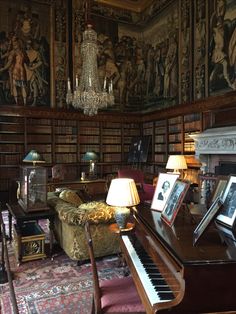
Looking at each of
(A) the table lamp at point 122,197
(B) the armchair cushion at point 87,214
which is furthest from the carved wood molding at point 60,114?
(A) the table lamp at point 122,197

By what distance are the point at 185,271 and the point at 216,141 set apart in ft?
16.4

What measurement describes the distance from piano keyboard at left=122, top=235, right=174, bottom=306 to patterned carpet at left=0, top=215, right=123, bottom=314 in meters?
1.11

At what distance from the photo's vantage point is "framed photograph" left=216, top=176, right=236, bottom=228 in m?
1.63

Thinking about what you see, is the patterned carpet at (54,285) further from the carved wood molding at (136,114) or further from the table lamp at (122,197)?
the carved wood molding at (136,114)

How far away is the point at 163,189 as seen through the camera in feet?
7.27

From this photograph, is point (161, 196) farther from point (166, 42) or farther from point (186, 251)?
point (166, 42)

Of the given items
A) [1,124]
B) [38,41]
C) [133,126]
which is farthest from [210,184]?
[38,41]

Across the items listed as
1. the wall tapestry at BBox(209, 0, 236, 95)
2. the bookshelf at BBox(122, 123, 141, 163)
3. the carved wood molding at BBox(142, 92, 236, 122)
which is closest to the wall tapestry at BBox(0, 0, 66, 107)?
the bookshelf at BBox(122, 123, 141, 163)

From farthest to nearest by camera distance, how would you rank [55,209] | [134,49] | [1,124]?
[134,49] < [1,124] < [55,209]

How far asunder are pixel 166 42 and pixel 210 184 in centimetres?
525

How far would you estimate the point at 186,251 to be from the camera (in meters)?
1.38

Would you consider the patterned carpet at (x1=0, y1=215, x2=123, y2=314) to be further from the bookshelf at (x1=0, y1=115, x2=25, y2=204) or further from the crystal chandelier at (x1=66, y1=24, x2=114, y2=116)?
the bookshelf at (x1=0, y1=115, x2=25, y2=204)

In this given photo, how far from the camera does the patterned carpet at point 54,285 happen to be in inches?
108

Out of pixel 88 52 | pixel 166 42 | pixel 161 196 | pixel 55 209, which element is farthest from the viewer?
pixel 166 42
